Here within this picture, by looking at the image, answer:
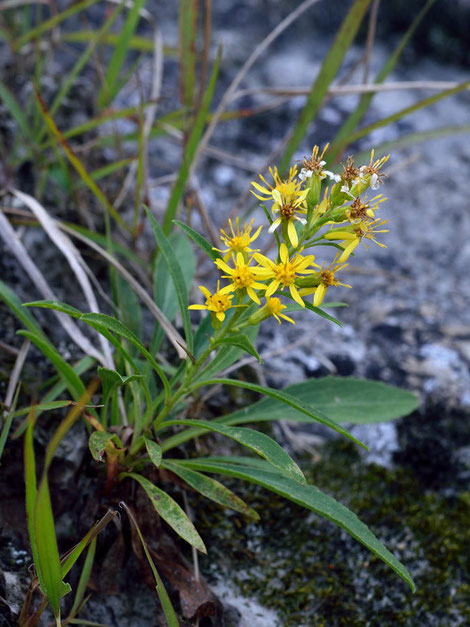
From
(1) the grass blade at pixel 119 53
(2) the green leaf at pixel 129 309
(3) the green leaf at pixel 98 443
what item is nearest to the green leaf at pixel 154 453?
(3) the green leaf at pixel 98 443

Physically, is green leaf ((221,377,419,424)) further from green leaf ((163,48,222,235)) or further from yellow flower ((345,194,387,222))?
green leaf ((163,48,222,235))

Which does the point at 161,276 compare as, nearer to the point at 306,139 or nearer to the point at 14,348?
the point at 14,348

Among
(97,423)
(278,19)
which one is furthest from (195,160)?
(278,19)

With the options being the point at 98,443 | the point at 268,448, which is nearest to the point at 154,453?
the point at 98,443

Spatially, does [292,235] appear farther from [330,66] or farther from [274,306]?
[330,66]

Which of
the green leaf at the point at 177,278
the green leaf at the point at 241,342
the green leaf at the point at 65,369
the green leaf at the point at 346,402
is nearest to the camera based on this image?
the green leaf at the point at 241,342

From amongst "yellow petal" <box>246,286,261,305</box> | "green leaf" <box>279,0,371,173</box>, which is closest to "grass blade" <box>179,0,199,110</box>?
"green leaf" <box>279,0,371,173</box>

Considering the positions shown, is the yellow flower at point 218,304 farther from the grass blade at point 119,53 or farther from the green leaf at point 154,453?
the grass blade at point 119,53
